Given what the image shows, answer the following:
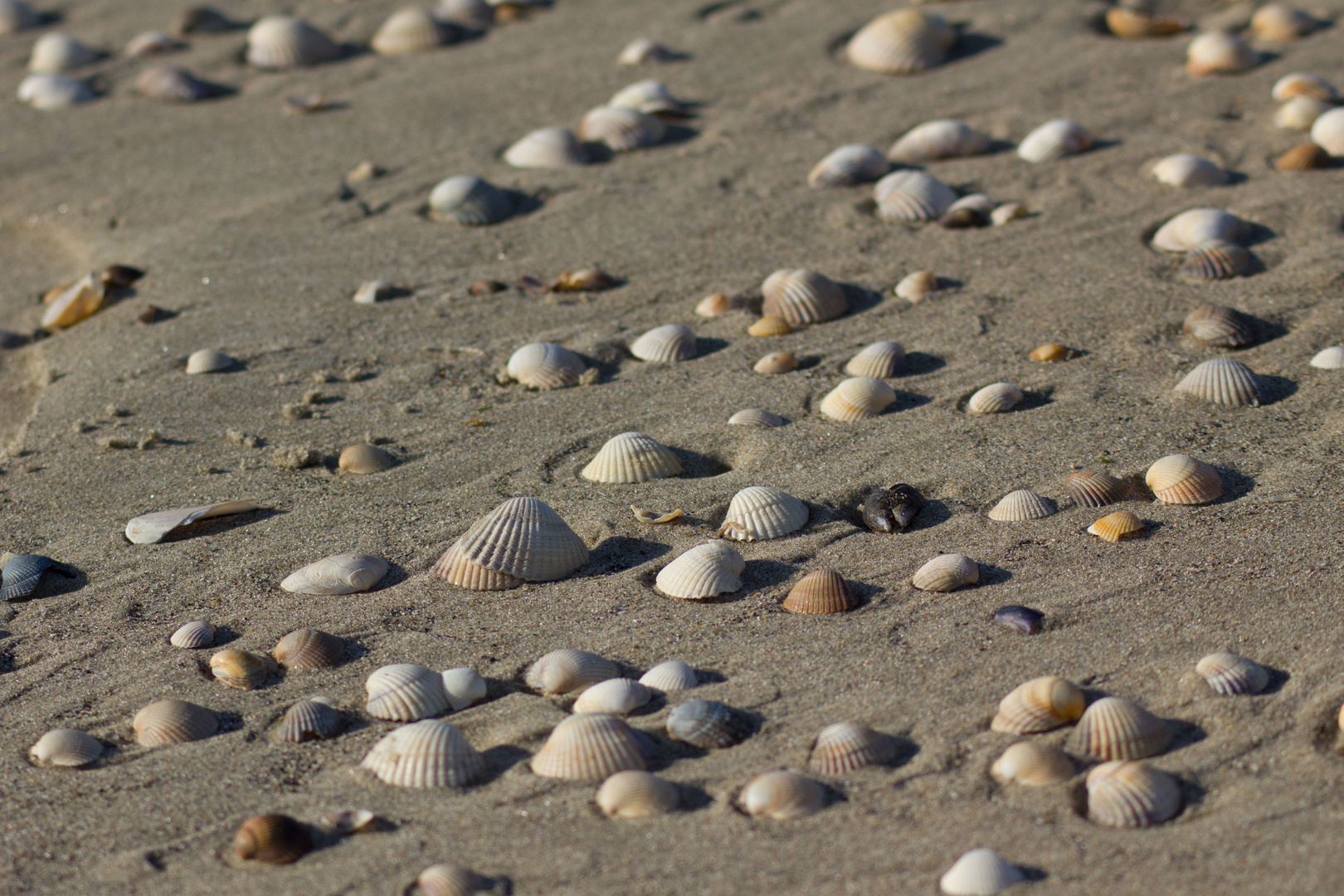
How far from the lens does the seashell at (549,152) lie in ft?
18.3

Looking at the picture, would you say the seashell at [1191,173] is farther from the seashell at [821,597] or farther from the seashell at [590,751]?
the seashell at [590,751]

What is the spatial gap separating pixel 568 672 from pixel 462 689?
0.25 metres

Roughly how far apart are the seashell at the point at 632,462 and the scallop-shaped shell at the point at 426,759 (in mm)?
1233

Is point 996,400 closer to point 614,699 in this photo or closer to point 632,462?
point 632,462

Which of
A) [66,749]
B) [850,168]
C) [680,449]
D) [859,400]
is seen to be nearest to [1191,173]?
[850,168]

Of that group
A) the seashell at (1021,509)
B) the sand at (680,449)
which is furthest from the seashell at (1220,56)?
the seashell at (1021,509)

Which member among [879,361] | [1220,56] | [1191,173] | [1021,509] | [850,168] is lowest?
[1021,509]

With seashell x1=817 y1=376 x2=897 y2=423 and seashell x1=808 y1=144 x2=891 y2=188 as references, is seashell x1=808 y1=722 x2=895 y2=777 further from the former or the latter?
seashell x1=808 y1=144 x2=891 y2=188

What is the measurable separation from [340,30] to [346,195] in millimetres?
2233

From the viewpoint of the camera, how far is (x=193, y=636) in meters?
2.92

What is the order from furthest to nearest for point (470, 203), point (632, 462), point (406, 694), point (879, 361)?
point (470, 203) → point (879, 361) → point (632, 462) → point (406, 694)

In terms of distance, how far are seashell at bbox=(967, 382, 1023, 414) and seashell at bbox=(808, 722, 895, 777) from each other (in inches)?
62.1

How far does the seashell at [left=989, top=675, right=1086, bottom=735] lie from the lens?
238cm

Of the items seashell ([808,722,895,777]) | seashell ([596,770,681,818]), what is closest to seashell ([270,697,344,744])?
seashell ([596,770,681,818])
